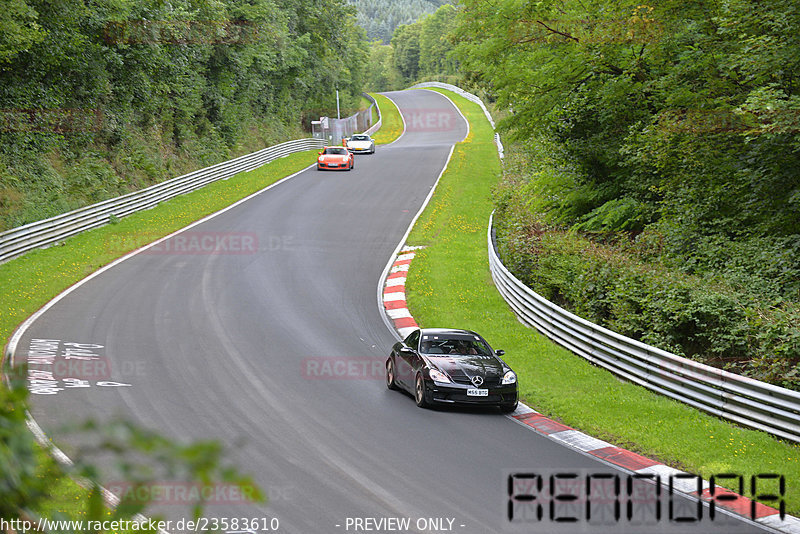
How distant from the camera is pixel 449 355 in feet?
46.9

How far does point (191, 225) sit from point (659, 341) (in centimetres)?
2103

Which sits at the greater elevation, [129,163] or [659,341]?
[129,163]

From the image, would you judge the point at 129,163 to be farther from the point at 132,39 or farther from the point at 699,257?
the point at 699,257

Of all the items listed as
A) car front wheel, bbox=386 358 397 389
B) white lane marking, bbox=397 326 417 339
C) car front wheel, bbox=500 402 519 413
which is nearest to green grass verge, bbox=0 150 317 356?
car front wheel, bbox=386 358 397 389

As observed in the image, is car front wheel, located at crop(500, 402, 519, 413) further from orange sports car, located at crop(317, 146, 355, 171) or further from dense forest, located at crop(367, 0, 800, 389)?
orange sports car, located at crop(317, 146, 355, 171)

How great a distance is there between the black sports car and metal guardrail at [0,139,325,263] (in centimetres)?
1547

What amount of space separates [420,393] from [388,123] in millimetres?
72925

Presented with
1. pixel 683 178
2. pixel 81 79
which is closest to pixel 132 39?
pixel 81 79

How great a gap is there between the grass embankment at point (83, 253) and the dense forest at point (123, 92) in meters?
2.01

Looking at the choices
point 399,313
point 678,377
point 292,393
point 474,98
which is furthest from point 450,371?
point 474,98

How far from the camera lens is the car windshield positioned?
14492mm
